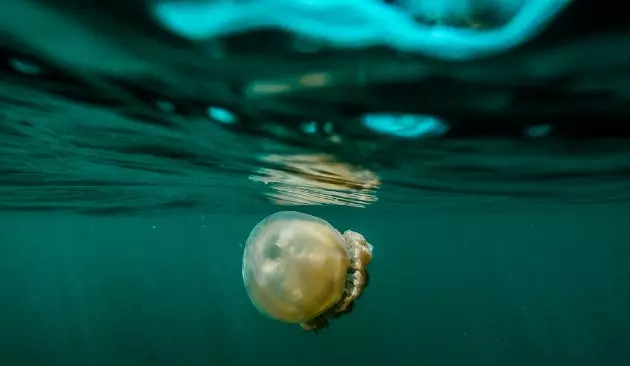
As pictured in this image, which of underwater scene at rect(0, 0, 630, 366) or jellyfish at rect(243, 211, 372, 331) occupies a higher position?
underwater scene at rect(0, 0, 630, 366)

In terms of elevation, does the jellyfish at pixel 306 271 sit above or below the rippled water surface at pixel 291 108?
below

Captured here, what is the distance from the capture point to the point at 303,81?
710cm

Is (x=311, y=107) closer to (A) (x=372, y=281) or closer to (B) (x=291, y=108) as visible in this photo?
(B) (x=291, y=108)

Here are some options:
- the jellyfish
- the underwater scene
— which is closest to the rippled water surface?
the underwater scene

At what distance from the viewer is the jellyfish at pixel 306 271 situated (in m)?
6.14

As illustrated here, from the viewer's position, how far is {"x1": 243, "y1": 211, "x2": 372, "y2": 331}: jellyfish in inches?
242

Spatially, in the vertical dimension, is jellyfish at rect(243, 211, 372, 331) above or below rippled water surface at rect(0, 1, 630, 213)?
below

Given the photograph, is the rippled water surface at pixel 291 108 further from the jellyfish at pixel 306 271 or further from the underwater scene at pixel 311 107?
the jellyfish at pixel 306 271

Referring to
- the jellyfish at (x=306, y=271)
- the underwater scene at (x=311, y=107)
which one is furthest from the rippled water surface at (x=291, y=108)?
the jellyfish at (x=306, y=271)

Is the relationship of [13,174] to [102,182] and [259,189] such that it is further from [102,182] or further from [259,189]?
[259,189]

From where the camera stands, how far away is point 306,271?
20.1ft

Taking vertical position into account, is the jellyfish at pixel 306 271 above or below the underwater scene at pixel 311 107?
below

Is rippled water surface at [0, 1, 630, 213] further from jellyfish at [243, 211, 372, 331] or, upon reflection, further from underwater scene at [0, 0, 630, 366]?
jellyfish at [243, 211, 372, 331]

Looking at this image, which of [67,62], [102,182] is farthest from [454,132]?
[102,182]
